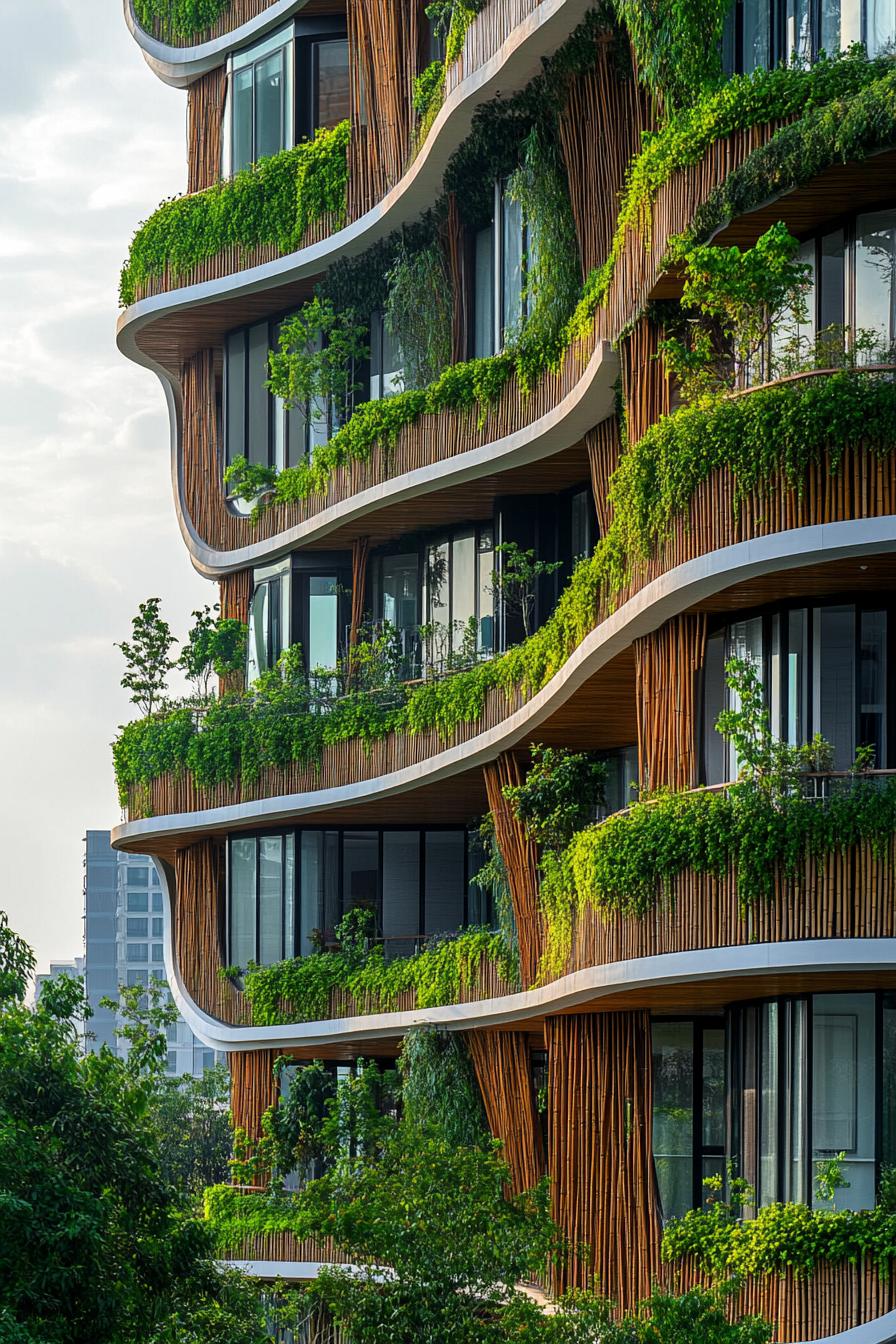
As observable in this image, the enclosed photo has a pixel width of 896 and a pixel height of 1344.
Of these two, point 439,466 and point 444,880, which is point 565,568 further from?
point 444,880

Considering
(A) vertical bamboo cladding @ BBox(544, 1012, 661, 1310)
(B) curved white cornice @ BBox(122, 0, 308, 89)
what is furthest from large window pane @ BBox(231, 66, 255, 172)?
(A) vertical bamboo cladding @ BBox(544, 1012, 661, 1310)

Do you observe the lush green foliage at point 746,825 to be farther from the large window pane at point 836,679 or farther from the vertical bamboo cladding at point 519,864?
the vertical bamboo cladding at point 519,864

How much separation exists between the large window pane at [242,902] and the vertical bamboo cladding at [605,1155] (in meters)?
13.2

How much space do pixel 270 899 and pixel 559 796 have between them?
11.8 meters

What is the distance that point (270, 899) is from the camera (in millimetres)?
45500

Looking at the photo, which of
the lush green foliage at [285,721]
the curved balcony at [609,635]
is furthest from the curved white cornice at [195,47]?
the curved balcony at [609,635]

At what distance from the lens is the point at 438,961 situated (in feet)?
128

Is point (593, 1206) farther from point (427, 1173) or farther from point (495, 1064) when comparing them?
point (495, 1064)

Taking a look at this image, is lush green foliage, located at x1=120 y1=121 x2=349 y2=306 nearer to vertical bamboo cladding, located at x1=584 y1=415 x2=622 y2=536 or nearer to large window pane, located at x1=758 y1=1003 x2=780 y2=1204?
vertical bamboo cladding, located at x1=584 y1=415 x2=622 y2=536

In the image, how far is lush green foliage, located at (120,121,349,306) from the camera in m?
45.0

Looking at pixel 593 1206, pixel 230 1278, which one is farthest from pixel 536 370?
pixel 230 1278

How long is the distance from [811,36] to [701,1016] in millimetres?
12436

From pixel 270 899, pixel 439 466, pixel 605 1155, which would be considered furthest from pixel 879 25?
pixel 270 899

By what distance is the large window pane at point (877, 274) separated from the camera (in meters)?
28.8
